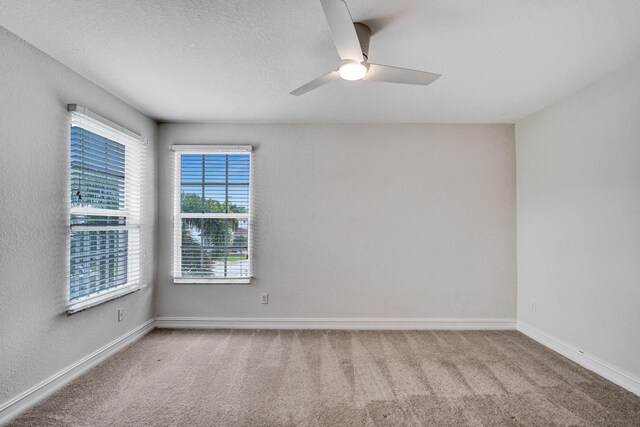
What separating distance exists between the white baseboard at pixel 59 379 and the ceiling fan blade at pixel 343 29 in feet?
9.76

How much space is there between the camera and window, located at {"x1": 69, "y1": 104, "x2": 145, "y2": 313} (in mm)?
2459

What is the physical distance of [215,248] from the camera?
3.64 meters

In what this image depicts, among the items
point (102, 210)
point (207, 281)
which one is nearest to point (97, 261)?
point (102, 210)

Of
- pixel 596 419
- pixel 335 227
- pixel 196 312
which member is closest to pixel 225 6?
pixel 335 227

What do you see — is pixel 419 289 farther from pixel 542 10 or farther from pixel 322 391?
pixel 542 10

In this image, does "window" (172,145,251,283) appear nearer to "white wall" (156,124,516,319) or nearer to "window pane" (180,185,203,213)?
"window pane" (180,185,203,213)

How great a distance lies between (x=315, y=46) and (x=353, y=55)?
468 mm

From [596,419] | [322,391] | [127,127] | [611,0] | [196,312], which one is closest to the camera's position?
[611,0]

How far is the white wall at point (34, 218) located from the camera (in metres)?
1.93

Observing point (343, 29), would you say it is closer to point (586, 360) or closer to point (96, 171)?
point (96, 171)

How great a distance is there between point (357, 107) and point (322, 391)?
2.62 metres

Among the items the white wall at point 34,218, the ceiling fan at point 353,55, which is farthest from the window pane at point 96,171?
the ceiling fan at point 353,55

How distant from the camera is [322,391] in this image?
2271 millimetres

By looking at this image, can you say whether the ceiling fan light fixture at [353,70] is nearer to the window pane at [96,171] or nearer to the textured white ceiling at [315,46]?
the textured white ceiling at [315,46]
